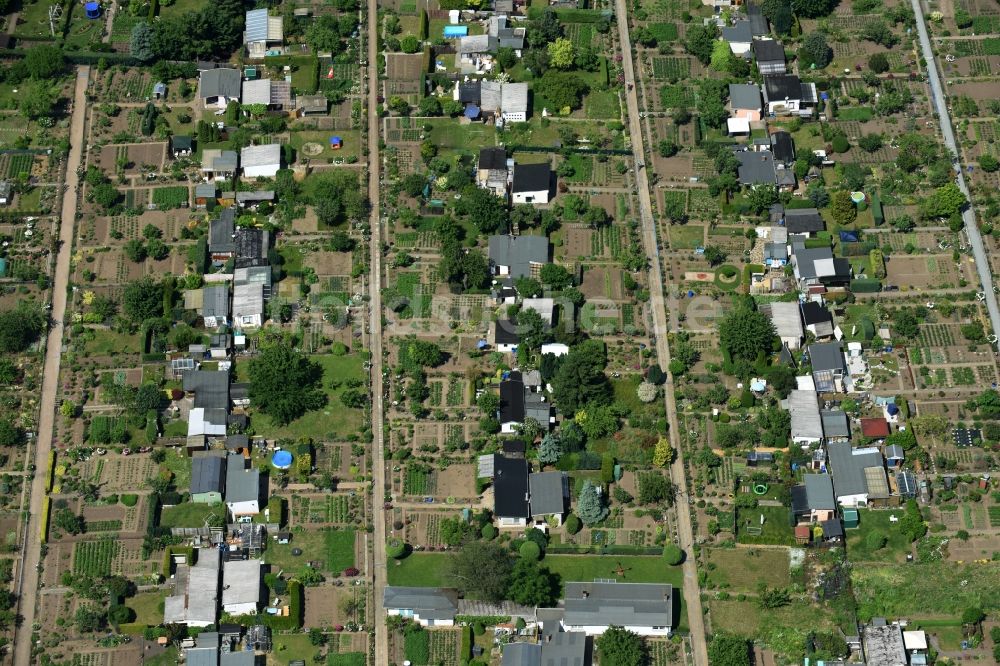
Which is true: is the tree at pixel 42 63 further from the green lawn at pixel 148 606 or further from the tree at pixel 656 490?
the tree at pixel 656 490

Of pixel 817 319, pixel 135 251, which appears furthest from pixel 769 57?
pixel 135 251

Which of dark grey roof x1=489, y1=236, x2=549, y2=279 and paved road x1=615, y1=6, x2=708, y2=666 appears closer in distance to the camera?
paved road x1=615, y1=6, x2=708, y2=666

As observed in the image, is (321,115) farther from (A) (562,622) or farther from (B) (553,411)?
(A) (562,622)

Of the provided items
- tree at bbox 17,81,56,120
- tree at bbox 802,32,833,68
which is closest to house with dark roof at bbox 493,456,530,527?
tree at bbox 802,32,833,68

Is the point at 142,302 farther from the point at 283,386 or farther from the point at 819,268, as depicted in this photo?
the point at 819,268

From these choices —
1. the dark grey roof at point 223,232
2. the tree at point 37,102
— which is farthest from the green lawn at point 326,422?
the tree at point 37,102

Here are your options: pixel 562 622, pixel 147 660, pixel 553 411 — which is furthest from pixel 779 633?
pixel 147 660

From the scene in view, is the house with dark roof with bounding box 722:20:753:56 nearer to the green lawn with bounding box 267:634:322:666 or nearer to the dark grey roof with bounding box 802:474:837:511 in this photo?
the dark grey roof with bounding box 802:474:837:511

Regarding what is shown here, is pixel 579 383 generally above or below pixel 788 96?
below
